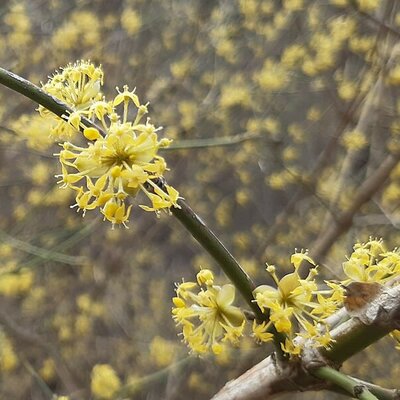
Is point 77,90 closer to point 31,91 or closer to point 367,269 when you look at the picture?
point 31,91

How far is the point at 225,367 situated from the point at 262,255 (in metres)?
0.62

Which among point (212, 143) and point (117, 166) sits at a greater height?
point (212, 143)

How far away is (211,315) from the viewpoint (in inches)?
32.8

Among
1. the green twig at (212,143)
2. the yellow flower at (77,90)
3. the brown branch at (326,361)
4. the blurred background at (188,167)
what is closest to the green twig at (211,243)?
the brown branch at (326,361)

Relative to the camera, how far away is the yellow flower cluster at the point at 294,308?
737 millimetres

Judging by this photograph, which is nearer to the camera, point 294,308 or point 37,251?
point 294,308

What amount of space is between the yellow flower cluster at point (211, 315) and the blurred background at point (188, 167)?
2.12m

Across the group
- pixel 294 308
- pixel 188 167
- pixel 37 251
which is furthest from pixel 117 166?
pixel 188 167

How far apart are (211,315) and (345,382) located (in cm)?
19

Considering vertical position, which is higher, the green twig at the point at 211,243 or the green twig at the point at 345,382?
the green twig at the point at 211,243

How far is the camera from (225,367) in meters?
3.37

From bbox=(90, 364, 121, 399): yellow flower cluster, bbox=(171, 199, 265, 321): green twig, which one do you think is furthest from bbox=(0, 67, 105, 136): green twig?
bbox=(90, 364, 121, 399): yellow flower cluster

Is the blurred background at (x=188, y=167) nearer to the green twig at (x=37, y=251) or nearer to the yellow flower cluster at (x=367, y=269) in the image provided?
the green twig at (x=37, y=251)

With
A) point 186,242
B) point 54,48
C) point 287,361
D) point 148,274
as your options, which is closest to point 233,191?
point 186,242
